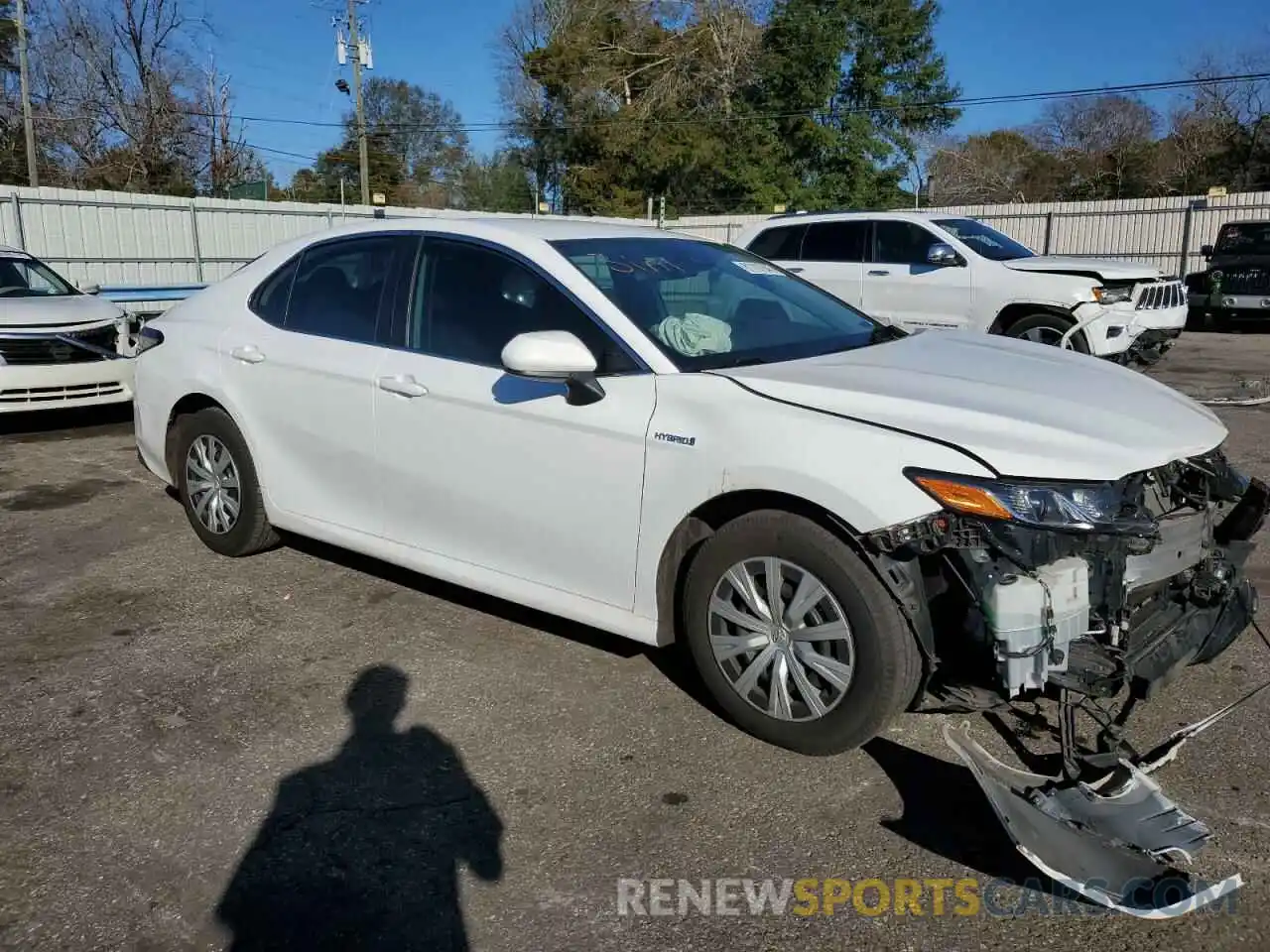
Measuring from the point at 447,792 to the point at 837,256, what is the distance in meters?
9.51

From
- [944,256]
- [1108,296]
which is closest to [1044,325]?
[1108,296]

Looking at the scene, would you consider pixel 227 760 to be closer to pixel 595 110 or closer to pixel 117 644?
pixel 117 644

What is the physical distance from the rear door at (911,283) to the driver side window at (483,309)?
7.68 m

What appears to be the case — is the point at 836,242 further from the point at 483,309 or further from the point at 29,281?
the point at 483,309

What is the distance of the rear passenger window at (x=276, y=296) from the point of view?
480 cm

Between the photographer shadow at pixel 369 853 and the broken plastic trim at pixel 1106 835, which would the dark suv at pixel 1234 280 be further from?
the photographer shadow at pixel 369 853

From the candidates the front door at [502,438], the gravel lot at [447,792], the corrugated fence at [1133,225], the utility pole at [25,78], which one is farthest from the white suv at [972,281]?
the utility pole at [25,78]

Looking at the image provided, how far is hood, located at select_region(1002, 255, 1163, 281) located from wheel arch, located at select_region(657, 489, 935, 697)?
26.7 feet

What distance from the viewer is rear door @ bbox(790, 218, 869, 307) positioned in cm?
1141

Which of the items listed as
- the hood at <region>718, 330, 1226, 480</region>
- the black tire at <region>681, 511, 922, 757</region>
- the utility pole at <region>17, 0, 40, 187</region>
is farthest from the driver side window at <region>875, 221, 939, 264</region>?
the utility pole at <region>17, 0, 40, 187</region>

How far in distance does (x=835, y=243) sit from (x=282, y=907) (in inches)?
400

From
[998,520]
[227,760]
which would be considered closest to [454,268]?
[227,760]

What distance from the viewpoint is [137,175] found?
136 ft

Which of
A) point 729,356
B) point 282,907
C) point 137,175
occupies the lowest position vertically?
point 282,907
